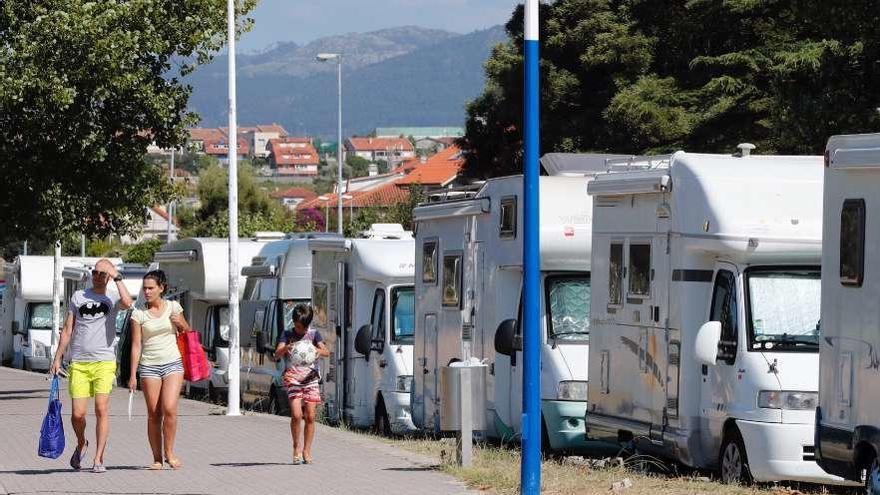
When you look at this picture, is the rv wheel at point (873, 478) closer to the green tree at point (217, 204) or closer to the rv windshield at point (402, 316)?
the rv windshield at point (402, 316)

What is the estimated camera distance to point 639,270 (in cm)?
1552

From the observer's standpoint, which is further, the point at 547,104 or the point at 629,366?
the point at 547,104

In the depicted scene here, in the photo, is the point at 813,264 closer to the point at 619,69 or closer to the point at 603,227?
the point at 603,227

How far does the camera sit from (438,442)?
60.9 ft

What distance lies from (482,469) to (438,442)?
453 centimetres

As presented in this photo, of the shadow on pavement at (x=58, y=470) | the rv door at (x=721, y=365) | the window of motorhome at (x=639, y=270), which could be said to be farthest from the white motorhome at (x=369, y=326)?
the rv door at (x=721, y=365)

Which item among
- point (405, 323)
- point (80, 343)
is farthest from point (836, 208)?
point (405, 323)

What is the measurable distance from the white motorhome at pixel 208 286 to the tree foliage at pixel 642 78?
441 inches

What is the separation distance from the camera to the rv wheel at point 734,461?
13609 millimetres

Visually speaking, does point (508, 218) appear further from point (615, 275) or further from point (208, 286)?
point (208, 286)

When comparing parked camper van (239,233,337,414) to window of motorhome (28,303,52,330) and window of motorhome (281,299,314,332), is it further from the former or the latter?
window of motorhome (28,303,52,330)

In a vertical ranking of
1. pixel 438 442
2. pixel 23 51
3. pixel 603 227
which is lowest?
pixel 438 442

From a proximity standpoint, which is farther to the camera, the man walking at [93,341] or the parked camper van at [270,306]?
the parked camper van at [270,306]

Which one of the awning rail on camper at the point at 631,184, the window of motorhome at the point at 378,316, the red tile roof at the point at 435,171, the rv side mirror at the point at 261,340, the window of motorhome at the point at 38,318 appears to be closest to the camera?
the awning rail on camper at the point at 631,184
